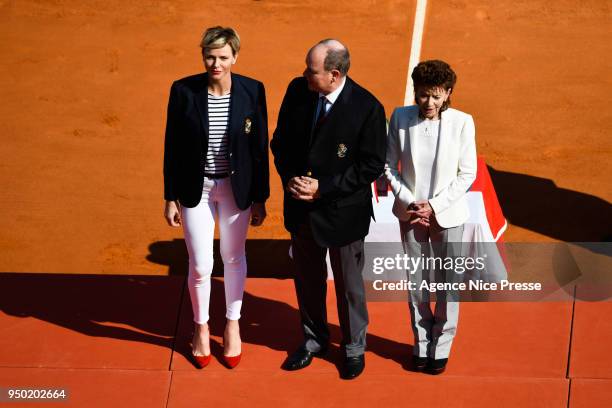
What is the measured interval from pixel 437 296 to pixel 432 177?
0.70 m

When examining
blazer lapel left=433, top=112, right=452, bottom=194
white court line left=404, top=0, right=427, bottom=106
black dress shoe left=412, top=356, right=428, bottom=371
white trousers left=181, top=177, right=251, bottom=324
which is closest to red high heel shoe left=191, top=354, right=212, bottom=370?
white trousers left=181, top=177, right=251, bottom=324

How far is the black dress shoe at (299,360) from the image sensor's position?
5684 mm

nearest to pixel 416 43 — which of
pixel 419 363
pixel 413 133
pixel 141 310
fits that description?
pixel 141 310

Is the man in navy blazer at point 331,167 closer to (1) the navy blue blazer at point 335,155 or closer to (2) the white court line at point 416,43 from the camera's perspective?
(1) the navy blue blazer at point 335,155

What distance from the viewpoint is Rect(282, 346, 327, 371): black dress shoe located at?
5.68m

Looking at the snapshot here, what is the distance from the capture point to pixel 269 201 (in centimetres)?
845

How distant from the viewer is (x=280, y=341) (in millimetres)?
6016

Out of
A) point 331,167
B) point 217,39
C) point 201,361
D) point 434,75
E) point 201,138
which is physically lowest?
point 201,361

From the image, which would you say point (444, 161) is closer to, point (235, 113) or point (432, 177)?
point (432, 177)

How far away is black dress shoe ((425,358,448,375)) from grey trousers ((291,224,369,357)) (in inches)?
15.8

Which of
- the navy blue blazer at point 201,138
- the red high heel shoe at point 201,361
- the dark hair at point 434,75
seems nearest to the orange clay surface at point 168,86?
the red high heel shoe at point 201,361

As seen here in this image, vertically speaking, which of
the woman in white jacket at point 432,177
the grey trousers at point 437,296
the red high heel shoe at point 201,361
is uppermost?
the woman in white jacket at point 432,177

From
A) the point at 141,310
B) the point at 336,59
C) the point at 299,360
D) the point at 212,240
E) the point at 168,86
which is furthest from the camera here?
the point at 168,86

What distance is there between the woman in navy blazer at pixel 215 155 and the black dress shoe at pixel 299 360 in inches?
28.4
